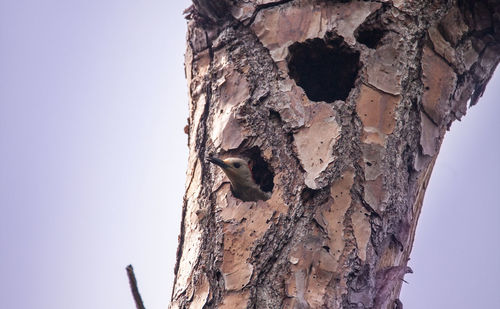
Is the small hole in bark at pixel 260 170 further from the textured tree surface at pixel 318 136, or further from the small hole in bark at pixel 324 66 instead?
the small hole in bark at pixel 324 66

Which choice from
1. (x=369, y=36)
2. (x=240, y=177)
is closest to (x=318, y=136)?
(x=240, y=177)

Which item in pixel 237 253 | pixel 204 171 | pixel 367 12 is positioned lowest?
pixel 237 253

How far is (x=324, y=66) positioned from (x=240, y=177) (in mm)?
885

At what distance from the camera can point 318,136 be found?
9.57 feet

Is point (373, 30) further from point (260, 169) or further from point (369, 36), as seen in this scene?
point (260, 169)

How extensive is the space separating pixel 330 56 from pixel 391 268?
1.15 m

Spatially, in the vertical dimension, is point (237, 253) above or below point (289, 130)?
below

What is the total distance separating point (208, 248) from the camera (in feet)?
9.55

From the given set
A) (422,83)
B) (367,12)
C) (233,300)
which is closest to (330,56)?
(367,12)

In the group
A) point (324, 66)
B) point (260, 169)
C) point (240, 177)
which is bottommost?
point (240, 177)

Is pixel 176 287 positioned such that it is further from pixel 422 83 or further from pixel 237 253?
pixel 422 83

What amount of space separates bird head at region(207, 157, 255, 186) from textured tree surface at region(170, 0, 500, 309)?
0.21ft

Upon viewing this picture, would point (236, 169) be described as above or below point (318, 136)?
below

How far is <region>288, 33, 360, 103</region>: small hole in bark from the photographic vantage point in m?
3.19
